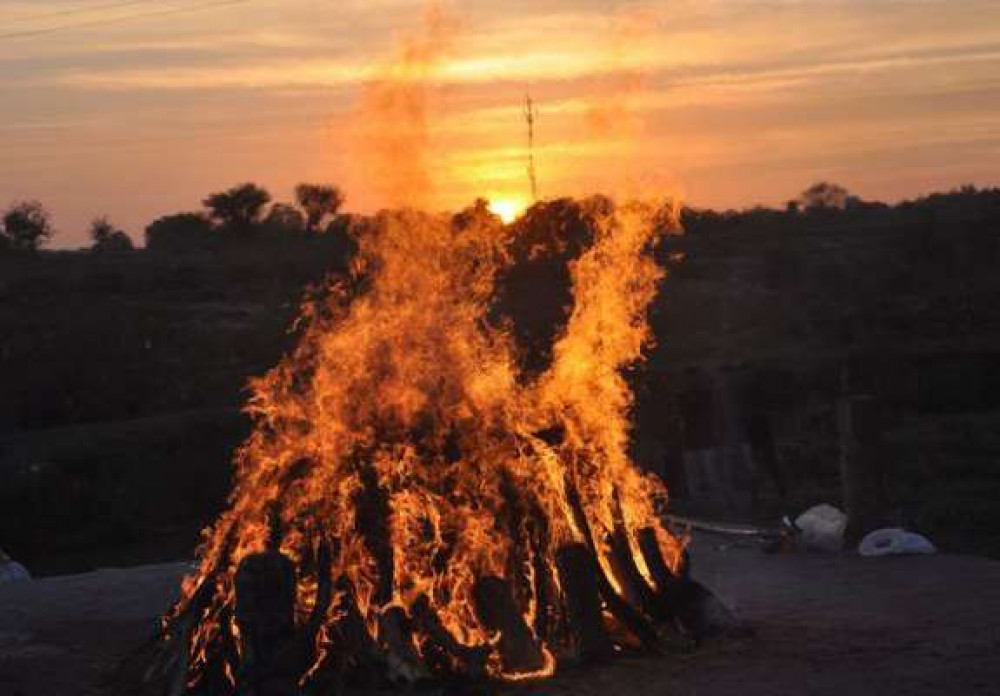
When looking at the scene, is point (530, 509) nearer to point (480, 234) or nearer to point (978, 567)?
point (480, 234)

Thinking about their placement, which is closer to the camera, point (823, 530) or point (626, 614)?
point (626, 614)

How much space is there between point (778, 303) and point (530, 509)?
33036 mm

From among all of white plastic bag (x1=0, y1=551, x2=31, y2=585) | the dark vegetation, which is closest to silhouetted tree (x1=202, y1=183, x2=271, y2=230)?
the dark vegetation

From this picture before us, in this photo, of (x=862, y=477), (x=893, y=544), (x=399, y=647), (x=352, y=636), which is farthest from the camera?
(x=862, y=477)

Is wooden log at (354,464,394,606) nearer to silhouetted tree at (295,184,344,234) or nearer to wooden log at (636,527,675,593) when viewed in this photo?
wooden log at (636,527,675,593)

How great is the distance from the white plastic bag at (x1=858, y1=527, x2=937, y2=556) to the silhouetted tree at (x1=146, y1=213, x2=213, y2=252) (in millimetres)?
49601

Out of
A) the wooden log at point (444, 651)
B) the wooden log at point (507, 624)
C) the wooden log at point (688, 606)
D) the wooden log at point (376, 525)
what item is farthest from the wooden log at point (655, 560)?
the wooden log at point (376, 525)

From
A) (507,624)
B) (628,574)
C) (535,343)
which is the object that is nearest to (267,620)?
(507,624)

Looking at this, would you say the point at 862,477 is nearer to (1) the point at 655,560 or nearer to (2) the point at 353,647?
(1) the point at 655,560

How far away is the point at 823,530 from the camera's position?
13742 mm

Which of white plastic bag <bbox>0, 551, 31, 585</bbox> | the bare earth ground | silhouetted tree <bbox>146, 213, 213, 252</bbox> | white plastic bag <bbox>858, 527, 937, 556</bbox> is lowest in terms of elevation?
the bare earth ground

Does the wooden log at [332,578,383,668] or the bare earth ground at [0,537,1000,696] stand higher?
the wooden log at [332,578,383,668]

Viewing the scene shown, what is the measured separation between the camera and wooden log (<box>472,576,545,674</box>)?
30.7 feet

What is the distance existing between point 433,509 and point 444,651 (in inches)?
39.2
